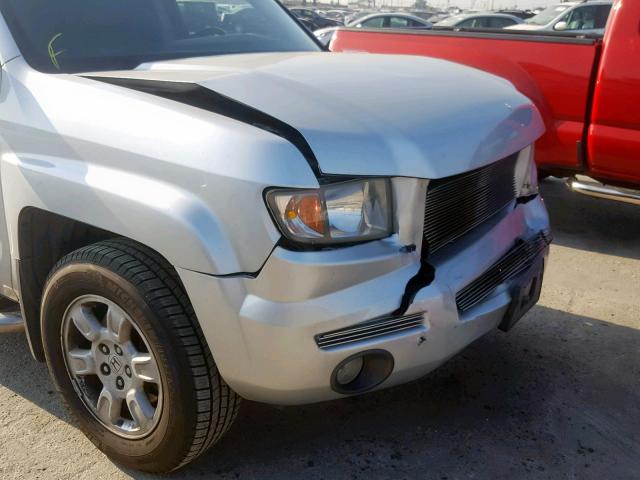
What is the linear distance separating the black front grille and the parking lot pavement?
833 millimetres

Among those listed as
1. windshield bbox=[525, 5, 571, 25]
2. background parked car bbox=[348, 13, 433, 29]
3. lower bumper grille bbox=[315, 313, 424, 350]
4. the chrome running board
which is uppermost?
lower bumper grille bbox=[315, 313, 424, 350]

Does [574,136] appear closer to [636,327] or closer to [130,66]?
[636,327]

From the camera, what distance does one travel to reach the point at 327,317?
6.98 ft

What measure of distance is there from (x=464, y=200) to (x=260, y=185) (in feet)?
2.90

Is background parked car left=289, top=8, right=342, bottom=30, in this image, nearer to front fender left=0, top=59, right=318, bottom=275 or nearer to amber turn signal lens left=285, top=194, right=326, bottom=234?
front fender left=0, top=59, right=318, bottom=275

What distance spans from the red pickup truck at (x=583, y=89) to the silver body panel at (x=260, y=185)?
2375mm

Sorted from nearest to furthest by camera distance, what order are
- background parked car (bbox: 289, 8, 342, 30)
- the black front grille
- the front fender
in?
the front fender → the black front grille → background parked car (bbox: 289, 8, 342, 30)

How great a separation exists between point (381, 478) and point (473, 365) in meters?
0.95

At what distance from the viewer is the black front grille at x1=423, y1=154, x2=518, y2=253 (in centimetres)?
244

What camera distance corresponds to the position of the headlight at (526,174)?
304cm

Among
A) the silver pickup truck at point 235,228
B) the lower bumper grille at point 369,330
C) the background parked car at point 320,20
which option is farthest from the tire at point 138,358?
the background parked car at point 320,20

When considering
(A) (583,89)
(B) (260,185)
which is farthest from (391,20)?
(B) (260,185)

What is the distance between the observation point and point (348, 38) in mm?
6012

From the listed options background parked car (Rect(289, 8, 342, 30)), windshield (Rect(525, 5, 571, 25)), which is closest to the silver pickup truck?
windshield (Rect(525, 5, 571, 25))
